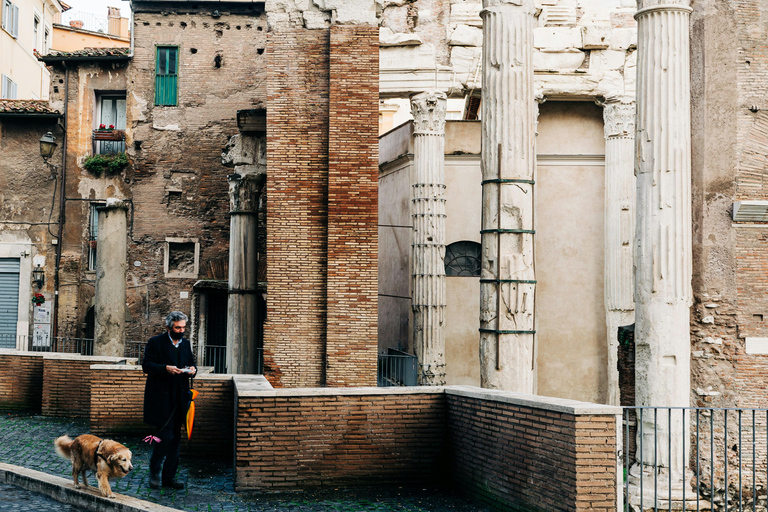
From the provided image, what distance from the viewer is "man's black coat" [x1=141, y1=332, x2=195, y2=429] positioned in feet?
22.1

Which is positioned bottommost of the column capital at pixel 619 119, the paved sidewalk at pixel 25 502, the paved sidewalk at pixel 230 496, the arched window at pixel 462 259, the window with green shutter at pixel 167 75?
the paved sidewalk at pixel 25 502

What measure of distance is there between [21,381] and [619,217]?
12292 millimetres

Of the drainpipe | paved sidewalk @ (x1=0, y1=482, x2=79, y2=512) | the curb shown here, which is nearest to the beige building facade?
the drainpipe

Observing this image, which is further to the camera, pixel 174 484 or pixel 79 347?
pixel 79 347

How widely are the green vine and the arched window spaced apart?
29.9ft

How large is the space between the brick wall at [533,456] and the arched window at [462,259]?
12.4m

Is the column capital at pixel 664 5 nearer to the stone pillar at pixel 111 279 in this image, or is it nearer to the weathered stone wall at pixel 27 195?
the stone pillar at pixel 111 279

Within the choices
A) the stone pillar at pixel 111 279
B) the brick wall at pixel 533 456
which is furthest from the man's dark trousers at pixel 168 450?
the stone pillar at pixel 111 279

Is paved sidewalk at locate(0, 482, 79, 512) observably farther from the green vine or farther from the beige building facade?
the beige building facade

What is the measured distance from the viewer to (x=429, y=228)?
16.4 meters

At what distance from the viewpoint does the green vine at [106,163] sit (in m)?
21.8

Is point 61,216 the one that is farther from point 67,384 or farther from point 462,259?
point 67,384

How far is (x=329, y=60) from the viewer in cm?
1179

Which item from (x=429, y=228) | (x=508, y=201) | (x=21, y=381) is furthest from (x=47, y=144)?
(x=508, y=201)
